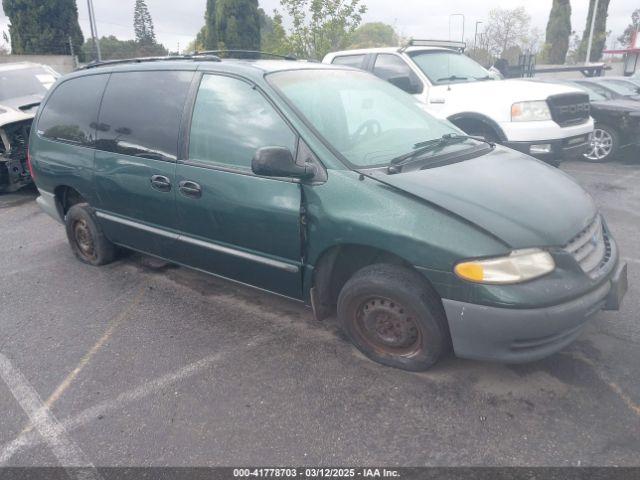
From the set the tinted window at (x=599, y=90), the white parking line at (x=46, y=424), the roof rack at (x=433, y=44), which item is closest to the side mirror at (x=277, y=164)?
the white parking line at (x=46, y=424)

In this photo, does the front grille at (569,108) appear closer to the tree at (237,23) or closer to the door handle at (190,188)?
the door handle at (190,188)

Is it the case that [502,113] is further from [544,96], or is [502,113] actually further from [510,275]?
[510,275]

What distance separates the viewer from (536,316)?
8.07 ft

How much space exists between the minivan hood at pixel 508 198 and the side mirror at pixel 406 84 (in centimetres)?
409

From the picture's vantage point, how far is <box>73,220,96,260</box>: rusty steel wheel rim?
4.70 metres

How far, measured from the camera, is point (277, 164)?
9.30ft

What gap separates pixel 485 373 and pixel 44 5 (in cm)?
2787

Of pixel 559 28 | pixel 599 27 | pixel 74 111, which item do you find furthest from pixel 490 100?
pixel 559 28

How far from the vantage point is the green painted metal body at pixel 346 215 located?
100 inches

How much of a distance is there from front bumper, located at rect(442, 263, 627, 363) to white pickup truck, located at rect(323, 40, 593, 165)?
4361 millimetres

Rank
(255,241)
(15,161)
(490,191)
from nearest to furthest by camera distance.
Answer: (490,191)
(255,241)
(15,161)

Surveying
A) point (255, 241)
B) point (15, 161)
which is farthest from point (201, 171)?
point (15, 161)

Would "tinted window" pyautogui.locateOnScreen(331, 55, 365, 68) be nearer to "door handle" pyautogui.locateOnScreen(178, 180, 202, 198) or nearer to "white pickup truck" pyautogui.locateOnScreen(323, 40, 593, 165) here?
"white pickup truck" pyautogui.locateOnScreen(323, 40, 593, 165)

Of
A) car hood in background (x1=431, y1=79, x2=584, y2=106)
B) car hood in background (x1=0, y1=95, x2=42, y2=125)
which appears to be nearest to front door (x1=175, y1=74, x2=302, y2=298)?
car hood in background (x1=431, y1=79, x2=584, y2=106)
